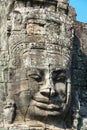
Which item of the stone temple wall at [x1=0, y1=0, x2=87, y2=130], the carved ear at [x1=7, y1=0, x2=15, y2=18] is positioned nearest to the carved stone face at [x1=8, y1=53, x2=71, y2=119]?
the stone temple wall at [x1=0, y1=0, x2=87, y2=130]

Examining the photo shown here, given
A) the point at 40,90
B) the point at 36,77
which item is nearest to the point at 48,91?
the point at 40,90

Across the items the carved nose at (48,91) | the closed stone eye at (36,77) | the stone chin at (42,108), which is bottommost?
the stone chin at (42,108)

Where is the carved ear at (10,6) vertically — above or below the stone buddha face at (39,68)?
above

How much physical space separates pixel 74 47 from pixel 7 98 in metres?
2.97

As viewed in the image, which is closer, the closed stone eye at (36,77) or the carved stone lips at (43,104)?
the carved stone lips at (43,104)

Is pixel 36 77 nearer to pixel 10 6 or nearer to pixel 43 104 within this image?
pixel 43 104

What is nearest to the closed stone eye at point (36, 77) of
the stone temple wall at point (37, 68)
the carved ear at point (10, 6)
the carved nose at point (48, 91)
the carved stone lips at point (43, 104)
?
the stone temple wall at point (37, 68)

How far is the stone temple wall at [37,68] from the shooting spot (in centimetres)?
1445

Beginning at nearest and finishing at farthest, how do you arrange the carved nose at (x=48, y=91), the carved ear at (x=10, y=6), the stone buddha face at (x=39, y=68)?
the carved nose at (x=48, y=91)
the stone buddha face at (x=39, y=68)
the carved ear at (x=10, y=6)

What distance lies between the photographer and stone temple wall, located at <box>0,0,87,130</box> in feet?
47.4

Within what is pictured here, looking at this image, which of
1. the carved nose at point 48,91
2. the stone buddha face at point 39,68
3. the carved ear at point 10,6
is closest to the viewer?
the carved nose at point 48,91

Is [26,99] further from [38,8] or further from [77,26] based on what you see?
[77,26]

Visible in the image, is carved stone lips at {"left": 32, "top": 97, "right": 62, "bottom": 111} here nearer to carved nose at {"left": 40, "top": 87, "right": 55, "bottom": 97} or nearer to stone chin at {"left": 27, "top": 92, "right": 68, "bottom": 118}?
stone chin at {"left": 27, "top": 92, "right": 68, "bottom": 118}

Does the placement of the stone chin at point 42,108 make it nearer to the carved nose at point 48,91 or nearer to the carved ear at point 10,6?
the carved nose at point 48,91
